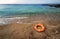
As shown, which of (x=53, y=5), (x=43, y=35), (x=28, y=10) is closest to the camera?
(x=43, y=35)

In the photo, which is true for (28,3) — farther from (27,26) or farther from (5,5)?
(27,26)

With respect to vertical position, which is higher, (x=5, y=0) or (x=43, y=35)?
(x=5, y=0)

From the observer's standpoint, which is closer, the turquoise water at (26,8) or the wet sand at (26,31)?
the wet sand at (26,31)

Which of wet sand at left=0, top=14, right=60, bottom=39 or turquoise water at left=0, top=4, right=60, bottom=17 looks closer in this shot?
wet sand at left=0, top=14, right=60, bottom=39

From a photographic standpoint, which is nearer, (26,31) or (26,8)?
(26,31)

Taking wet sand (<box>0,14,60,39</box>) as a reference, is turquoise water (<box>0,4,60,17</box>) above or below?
above

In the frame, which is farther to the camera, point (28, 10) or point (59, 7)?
point (59, 7)

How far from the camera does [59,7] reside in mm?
3326

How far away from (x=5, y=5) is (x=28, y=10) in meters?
0.91

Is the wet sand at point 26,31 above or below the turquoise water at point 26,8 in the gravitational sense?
below

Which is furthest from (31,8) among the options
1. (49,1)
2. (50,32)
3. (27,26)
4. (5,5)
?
(50,32)

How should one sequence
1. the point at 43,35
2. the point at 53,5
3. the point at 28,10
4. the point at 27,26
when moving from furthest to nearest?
the point at 53,5
the point at 28,10
the point at 27,26
the point at 43,35

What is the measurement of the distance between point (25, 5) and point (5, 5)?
757mm

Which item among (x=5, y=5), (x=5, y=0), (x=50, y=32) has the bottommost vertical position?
(x=50, y=32)
